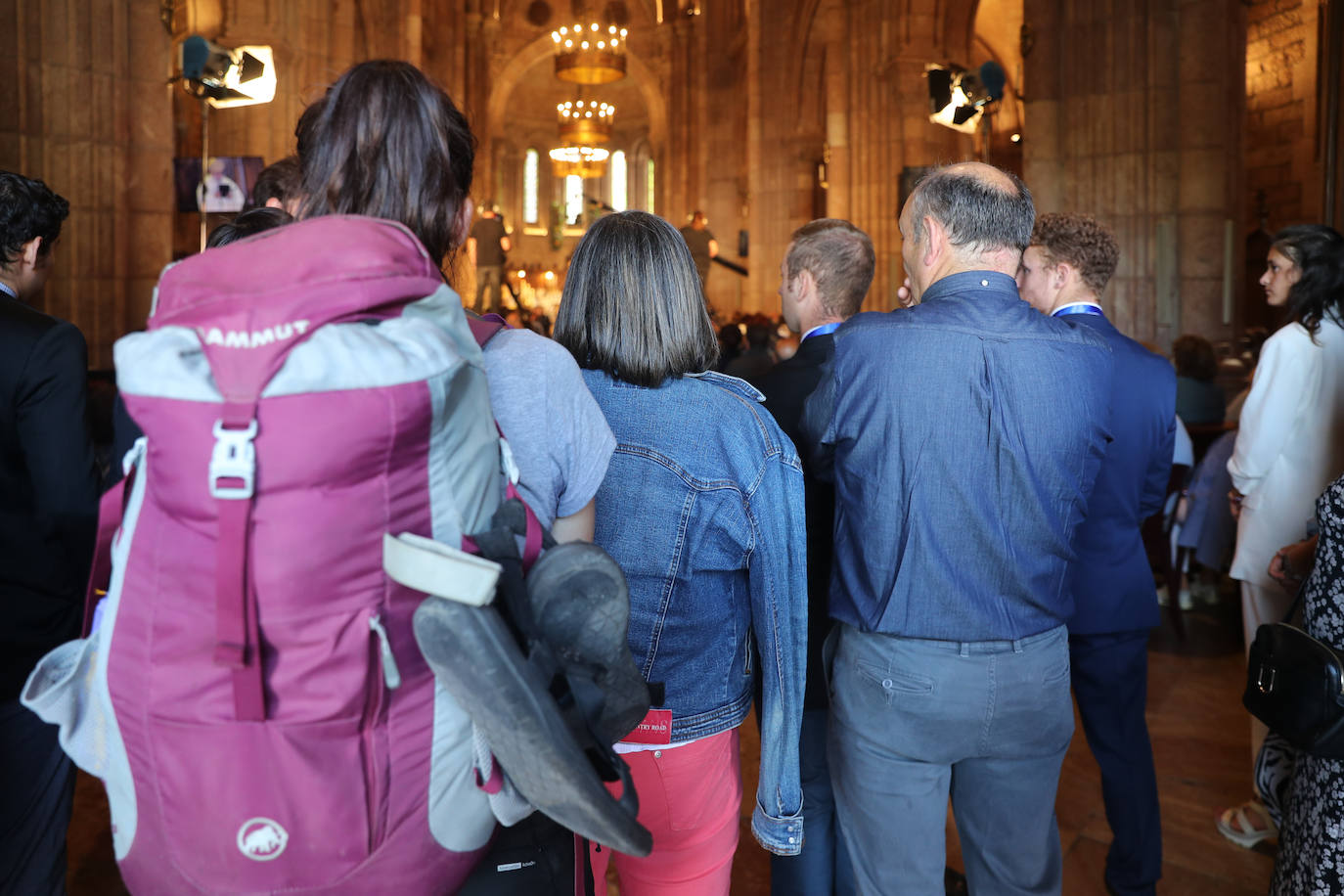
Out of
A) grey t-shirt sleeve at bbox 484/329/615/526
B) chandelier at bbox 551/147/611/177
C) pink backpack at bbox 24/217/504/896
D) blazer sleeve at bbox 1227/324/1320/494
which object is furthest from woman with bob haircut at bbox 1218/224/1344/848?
chandelier at bbox 551/147/611/177

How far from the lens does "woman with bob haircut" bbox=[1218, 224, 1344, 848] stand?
3.07 m

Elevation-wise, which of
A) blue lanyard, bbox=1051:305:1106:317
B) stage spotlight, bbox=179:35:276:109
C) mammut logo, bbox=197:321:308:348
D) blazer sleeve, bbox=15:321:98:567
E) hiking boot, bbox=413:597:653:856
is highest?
stage spotlight, bbox=179:35:276:109

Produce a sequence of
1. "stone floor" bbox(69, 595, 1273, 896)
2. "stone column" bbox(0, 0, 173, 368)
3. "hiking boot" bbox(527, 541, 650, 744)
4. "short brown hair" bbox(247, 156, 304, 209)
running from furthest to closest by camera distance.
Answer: "stone column" bbox(0, 0, 173, 368)
"stone floor" bbox(69, 595, 1273, 896)
"short brown hair" bbox(247, 156, 304, 209)
"hiking boot" bbox(527, 541, 650, 744)

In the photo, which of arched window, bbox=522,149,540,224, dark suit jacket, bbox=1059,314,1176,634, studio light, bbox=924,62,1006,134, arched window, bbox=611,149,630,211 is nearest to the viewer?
dark suit jacket, bbox=1059,314,1176,634

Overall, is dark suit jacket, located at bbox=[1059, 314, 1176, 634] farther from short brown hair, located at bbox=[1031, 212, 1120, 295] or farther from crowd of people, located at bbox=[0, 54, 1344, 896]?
crowd of people, located at bbox=[0, 54, 1344, 896]

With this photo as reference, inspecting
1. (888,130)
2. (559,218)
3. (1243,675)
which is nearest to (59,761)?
(1243,675)

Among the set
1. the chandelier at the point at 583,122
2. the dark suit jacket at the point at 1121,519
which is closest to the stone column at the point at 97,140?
the dark suit jacket at the point at 1121,519

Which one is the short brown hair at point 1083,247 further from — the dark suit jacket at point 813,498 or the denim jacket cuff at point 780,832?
the denim jacket cuff at point 780,832

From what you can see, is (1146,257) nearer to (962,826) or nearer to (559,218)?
(962,826)

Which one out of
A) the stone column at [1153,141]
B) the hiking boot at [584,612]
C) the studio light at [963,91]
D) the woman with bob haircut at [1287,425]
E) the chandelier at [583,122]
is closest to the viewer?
the hiking boot at [584,612]

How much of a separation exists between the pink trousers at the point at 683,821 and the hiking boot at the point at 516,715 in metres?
0.72

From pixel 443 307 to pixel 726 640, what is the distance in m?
0.96

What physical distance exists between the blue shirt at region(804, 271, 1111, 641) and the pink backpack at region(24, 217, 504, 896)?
1.00 metres

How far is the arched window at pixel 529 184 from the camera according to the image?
33094 millimetres
